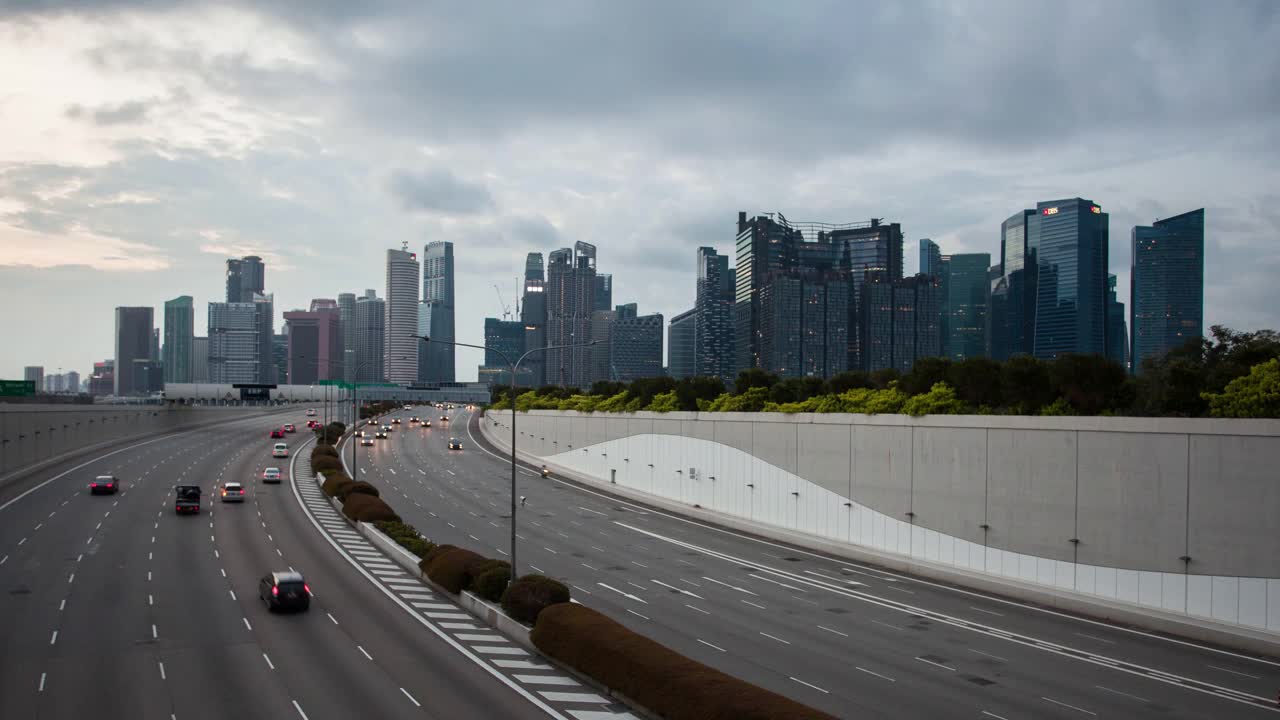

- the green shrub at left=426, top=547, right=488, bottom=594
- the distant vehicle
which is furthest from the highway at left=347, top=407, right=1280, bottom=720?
the distant vehicle

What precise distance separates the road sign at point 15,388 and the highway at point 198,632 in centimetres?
Result: 2236

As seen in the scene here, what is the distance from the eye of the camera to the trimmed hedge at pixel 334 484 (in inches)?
2449

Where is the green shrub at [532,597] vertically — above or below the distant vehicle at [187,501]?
above

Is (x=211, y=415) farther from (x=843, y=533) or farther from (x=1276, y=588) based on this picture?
(x=1276, y=588)

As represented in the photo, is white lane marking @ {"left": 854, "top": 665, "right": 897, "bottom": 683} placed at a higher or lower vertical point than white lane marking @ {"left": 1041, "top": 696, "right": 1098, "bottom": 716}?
lower

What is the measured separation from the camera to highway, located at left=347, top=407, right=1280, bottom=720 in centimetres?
2345

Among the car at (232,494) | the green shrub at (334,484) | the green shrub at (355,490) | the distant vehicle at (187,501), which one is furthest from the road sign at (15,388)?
the green shrub at (355,490)

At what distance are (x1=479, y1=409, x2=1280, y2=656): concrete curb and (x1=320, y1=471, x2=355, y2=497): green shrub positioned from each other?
26.4 metres

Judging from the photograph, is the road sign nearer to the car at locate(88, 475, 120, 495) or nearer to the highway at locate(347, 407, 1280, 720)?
the car at locate(88, 475, 120, 495)

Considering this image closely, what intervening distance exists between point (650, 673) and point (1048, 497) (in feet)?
78.9

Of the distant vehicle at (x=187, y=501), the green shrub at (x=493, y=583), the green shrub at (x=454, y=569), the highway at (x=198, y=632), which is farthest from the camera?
the distant vehicle at (x=187, y=501)

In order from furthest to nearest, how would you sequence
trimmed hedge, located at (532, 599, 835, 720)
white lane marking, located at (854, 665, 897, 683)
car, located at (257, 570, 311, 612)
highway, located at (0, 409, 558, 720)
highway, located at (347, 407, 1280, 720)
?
car, located at (257, 570, 311, 612) < white lane marking, located at (854, 665, 897, 683) < highway, located at (347, 407, 1280, 720) < highway, located at (0, 409, 558, 720) < trimmed hedge, located at (532, 599, 835, 720)

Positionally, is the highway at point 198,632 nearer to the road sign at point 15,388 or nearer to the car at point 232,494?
the car at point 232,494

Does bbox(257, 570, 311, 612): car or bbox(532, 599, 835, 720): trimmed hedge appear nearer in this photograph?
bbox(532, 599, 835, 720): trimmed hedge
